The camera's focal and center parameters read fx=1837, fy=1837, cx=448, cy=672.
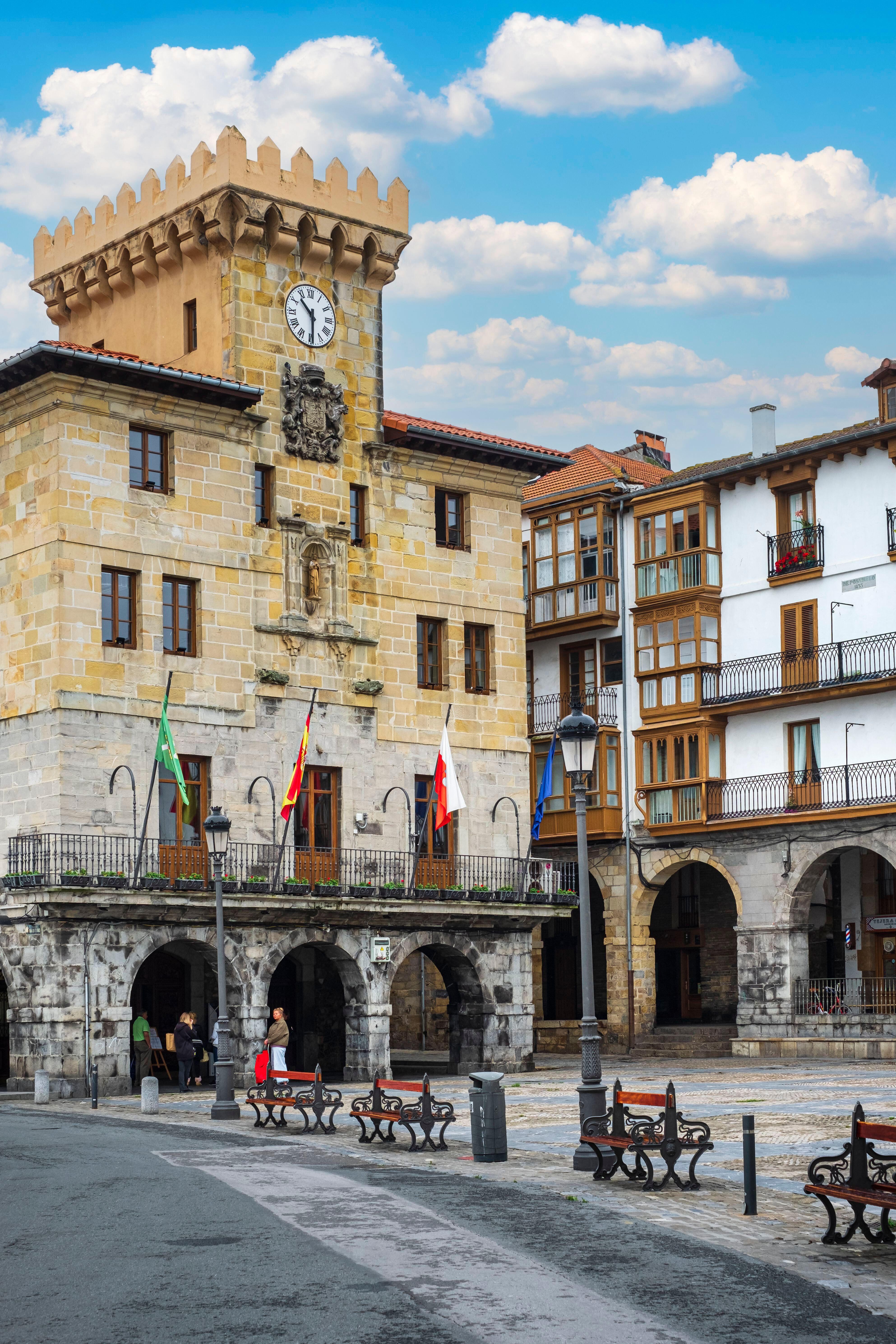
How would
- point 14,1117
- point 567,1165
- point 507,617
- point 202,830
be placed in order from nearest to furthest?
point 567,1165
point 14,1117
point 202,830
point 507,617

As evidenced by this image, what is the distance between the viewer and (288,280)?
41.2m

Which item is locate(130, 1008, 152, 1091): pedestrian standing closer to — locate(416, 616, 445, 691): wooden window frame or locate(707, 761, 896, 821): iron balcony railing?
locate(416, 616, 445, 691): wooden window frame

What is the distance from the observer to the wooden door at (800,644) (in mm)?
44031

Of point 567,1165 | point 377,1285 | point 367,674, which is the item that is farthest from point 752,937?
point 377,1285

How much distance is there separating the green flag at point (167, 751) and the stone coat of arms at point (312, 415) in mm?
7599

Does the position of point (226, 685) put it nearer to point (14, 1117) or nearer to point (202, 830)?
point (202, 830)

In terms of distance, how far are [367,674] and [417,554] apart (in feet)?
11.1

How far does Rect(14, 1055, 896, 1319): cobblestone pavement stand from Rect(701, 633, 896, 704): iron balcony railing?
29.2 ft

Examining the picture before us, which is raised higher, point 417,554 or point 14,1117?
point 417,554

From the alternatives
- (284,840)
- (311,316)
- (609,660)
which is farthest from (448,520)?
(284,840)

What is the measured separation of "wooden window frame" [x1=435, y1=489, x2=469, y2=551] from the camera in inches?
1713

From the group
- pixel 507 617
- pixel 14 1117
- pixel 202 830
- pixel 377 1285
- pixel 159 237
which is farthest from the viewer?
pixel 507 617

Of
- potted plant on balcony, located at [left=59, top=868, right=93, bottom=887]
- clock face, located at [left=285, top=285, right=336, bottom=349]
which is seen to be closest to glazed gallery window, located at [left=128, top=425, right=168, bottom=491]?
clock face, located at [left=285, top=285, right=336, bottom=349]

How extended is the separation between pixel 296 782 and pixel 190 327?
1151 centimetres
